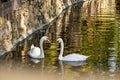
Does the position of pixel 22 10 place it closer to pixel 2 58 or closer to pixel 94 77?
pixel 2 58

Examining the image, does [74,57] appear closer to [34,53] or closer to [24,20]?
[34,53]

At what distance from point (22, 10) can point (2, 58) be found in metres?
8.14

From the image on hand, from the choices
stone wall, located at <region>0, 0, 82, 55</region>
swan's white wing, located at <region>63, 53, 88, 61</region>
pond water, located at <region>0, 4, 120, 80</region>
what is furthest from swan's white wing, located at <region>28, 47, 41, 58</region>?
swan's white wing, located at <region>63, 53, 88, 61</region>

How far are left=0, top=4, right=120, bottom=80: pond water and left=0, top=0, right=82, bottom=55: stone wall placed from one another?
405 millimetres

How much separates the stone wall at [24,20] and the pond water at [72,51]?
405mm

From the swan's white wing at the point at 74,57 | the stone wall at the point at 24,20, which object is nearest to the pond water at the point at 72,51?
the swan's white wing at the point at 74,57

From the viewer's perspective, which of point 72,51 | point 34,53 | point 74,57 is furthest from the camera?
point 72,51

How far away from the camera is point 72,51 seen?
23.8 meters

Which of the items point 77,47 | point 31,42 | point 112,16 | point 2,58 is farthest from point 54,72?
point 112,16

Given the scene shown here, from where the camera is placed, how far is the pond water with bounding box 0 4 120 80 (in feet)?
62.7

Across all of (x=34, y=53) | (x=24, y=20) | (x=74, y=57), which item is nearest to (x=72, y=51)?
(x=34, y=53)

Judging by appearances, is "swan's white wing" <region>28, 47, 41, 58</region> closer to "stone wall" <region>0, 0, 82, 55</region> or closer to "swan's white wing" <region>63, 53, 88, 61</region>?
"stone wall" <region>0, 0, 82, 55</region>

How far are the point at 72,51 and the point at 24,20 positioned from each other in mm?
5918

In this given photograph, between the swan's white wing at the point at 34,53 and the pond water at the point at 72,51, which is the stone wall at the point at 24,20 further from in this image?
the swan's white wing at the point at 34,53
